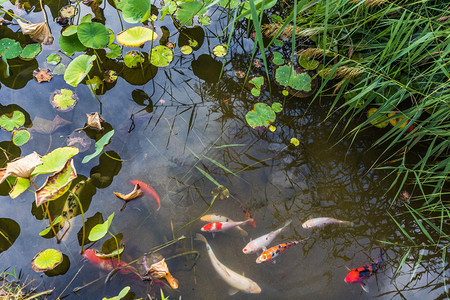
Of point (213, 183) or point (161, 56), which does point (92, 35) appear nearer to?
point (161, 56)

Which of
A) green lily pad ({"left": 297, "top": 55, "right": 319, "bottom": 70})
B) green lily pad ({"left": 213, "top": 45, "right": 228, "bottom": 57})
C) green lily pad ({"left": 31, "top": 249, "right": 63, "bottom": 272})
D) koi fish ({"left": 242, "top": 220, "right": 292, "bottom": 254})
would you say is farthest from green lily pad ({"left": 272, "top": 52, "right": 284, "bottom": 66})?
green lily pad ({"left": 31, "top": 249, "right": 63, "bottom": 272})

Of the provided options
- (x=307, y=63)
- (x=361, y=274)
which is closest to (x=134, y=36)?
(x=307, y=63)

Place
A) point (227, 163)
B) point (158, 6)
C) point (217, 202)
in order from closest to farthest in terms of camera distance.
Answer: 1. point (217, 202)
2. point (227, 163)
3. point (158, 6)

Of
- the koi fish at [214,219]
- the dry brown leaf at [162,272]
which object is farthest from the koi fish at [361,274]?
the dry brown leaf at [162,272]

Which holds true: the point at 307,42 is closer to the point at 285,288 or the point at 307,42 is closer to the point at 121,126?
the point at 121,126

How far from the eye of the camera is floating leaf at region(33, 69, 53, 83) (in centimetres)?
251

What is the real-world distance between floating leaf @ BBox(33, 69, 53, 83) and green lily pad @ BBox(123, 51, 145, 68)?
62 centimetres

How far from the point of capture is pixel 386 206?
88.3 inches

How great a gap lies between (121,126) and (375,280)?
2.11 metres

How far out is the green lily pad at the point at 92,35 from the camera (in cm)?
232

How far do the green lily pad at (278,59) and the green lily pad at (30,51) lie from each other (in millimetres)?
2061

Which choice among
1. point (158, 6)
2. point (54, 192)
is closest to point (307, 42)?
point (158, 6)

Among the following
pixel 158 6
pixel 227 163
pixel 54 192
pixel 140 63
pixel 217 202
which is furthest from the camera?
pixel 158 6

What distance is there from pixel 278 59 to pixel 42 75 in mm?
2020
